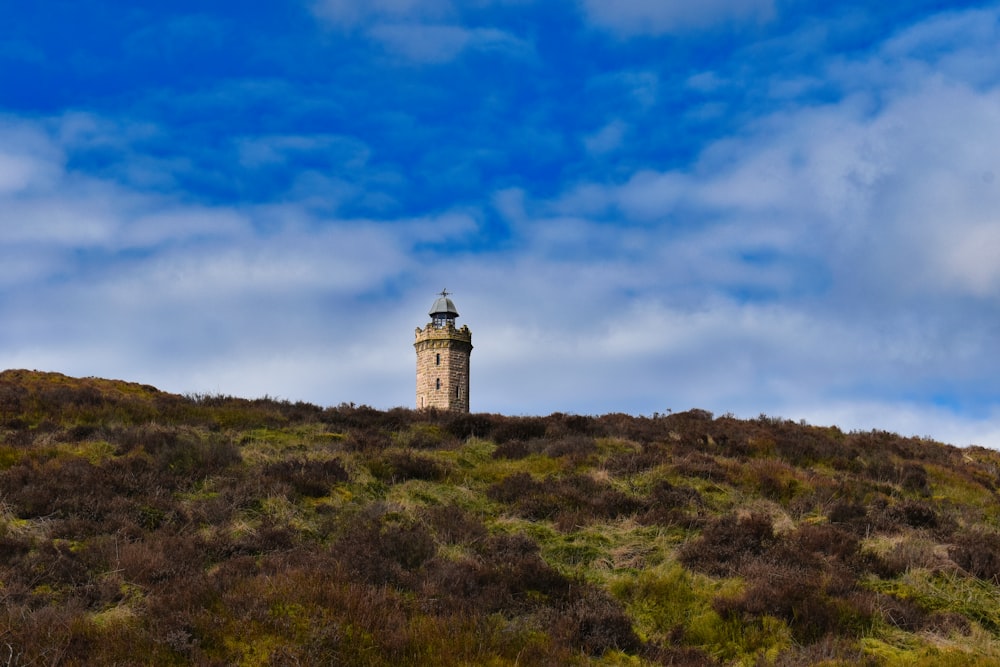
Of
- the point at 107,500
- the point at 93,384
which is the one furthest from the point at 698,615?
the point at 93,384

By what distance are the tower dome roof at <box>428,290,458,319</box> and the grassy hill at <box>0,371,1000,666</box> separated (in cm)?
3896

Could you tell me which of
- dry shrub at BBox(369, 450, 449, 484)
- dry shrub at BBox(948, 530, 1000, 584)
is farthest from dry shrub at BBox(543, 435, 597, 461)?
dry shrub at BBox(948, 530, 1000, 584)

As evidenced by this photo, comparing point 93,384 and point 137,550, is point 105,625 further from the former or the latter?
point 93,384

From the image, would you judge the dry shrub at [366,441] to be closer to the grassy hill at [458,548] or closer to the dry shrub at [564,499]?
the grassy hill at [458,548]

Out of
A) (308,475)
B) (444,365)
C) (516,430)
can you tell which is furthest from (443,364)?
(308,475)

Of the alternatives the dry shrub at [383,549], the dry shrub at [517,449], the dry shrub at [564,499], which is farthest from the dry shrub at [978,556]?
the dry shrub at [517,449]

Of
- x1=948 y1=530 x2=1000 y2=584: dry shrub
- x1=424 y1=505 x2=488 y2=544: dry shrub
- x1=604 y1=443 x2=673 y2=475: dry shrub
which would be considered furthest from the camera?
x1=604 y1=443 x2=673 y2=475: dry shrub

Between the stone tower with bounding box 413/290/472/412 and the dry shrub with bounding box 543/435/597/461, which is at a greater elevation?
the stone tower with bounding box 413/290/472/412

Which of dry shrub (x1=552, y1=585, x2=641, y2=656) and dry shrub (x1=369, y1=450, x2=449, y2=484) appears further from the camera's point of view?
dry shrub (x1=369, y1=450, x2=449, y2=484)

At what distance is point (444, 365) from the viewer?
54.9 metres

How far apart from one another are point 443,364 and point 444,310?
4702 millimetres

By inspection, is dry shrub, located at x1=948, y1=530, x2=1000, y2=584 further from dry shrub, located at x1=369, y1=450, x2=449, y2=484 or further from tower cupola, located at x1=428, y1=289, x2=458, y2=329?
tower cupola, located at x1=428, y1=289, x2=458, y2=329

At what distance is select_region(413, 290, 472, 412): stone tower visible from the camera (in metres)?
54.3

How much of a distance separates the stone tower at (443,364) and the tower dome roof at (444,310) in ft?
3.32
